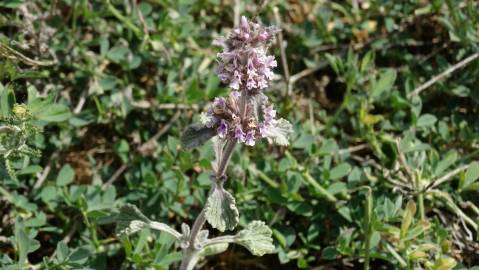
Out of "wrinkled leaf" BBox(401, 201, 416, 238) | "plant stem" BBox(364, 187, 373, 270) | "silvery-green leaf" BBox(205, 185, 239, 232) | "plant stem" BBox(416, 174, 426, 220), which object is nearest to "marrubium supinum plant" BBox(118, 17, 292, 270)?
"silvery-green leaf" BBox(205, 185, 239, 232)

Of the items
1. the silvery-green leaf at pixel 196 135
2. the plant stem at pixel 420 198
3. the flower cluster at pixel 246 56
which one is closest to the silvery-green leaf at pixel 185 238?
the silvery-green leaf at pixel 196 135

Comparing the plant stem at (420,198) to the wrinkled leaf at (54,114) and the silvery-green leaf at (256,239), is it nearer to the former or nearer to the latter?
the silvery-green leaf at (256,239)

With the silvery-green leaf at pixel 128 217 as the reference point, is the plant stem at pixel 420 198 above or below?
above

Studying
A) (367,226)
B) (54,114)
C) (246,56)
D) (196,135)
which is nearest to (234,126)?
(196,135)

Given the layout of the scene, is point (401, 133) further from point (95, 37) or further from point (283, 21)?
point (95, 37)

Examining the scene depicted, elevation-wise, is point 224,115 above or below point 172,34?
below

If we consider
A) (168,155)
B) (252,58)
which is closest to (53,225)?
(168,155)

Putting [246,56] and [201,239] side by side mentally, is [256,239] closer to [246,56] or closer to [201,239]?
[201,239]
